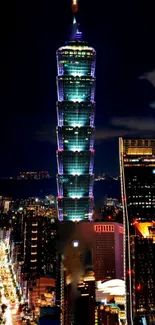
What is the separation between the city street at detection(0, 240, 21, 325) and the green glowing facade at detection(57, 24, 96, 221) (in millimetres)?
3289

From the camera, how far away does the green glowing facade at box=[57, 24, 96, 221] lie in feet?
59.5

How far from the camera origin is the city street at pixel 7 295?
1328 cm

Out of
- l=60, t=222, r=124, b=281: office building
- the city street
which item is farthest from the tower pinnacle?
the city street

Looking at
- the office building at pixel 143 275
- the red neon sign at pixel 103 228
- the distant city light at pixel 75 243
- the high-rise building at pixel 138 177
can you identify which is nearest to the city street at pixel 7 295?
the distant city light at pixel 75 243

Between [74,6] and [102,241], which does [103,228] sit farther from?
[74,6]

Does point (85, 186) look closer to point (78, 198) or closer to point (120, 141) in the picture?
point (78, 198)

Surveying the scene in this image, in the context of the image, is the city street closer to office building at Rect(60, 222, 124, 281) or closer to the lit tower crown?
office building at Rect(60, 222, 124, 281)

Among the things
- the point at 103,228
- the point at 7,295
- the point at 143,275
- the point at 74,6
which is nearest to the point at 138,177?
the point at 103,228

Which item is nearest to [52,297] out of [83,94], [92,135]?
[92,135]

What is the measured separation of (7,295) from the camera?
15.0 m

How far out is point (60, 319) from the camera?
11.7 m

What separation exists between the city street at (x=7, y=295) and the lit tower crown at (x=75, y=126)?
3333 millimetres

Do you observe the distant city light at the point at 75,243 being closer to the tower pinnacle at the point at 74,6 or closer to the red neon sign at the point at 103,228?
the red neon sign at the point at 103,228

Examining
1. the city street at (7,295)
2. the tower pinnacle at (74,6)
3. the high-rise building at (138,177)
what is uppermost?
the tower pinnacle at (74,6)
